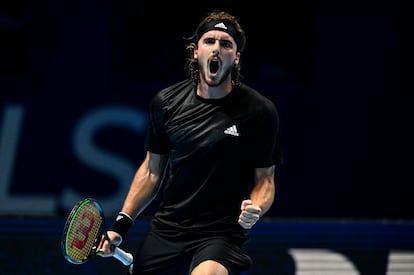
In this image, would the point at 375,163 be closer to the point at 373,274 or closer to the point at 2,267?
the point at 373,274

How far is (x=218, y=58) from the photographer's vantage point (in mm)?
4441

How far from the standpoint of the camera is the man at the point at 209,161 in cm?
434

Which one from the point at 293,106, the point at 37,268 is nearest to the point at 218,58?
the point at 37,268

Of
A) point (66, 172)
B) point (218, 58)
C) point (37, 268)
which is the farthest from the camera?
point (66, 172)

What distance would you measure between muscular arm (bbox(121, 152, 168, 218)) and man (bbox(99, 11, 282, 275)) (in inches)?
0.4

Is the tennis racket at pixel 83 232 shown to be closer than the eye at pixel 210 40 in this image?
Yes

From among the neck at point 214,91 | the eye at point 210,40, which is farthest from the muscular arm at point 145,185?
the eye at point 210,40

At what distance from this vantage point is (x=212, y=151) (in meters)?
4.36

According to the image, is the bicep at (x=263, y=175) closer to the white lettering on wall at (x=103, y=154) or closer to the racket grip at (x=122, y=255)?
the racket grip at (x=122, y=255)

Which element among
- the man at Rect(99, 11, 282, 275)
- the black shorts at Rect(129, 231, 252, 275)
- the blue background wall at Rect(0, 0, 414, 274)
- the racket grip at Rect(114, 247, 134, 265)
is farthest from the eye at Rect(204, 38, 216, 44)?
the blue background wall at Rect(0, 0, 414, 274)

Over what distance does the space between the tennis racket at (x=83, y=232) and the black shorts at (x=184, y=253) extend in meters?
0.11

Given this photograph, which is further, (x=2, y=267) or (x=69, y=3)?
(x=69, y=3)

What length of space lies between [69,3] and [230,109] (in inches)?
130

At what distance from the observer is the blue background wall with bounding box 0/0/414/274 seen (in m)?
7.36
